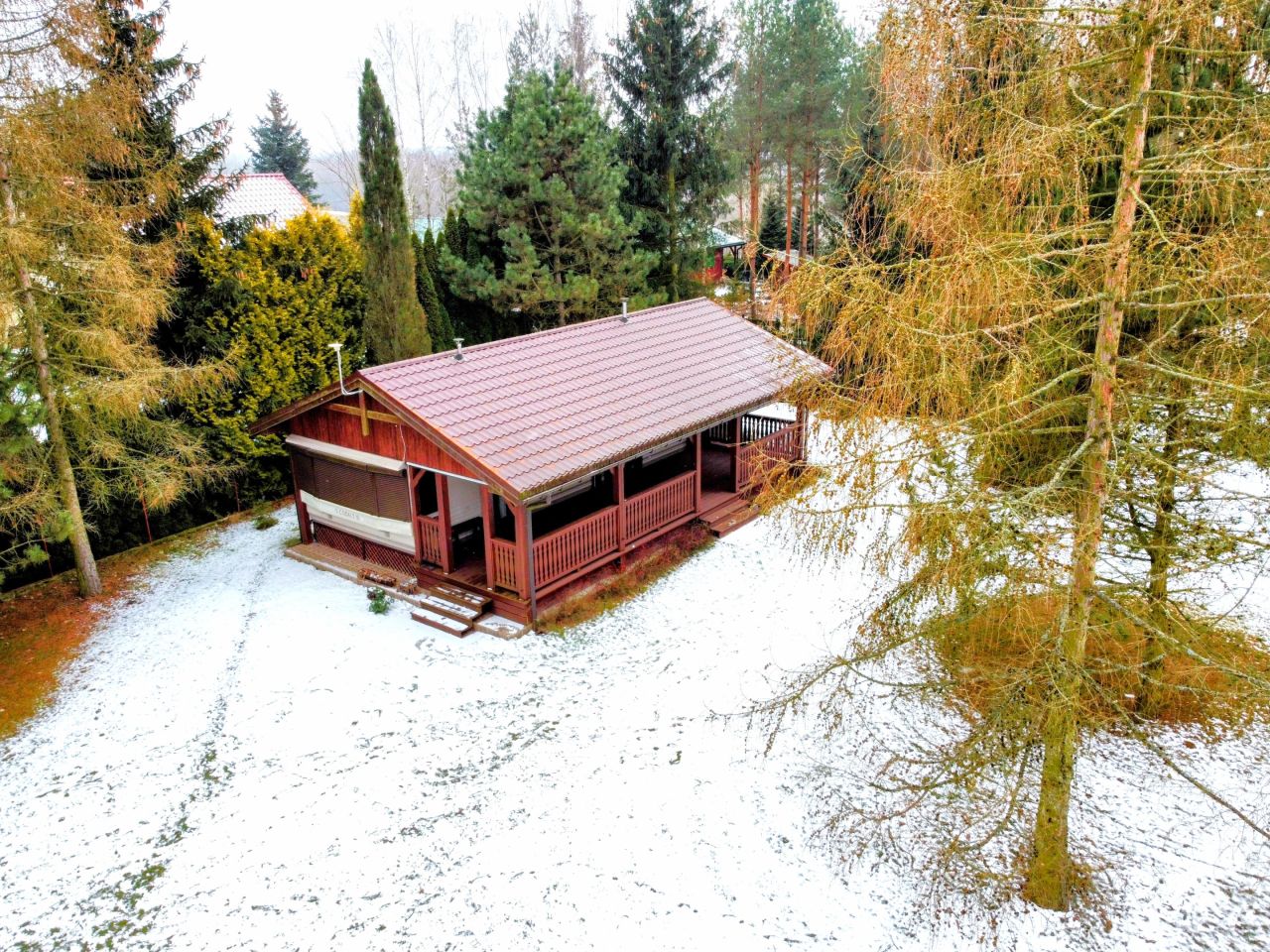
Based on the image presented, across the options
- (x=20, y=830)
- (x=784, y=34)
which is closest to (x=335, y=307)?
(x=20, y=830)

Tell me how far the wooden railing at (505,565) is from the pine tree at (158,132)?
7.56 metres

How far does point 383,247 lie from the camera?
701 inches

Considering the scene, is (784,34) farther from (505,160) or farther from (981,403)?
(981,403)

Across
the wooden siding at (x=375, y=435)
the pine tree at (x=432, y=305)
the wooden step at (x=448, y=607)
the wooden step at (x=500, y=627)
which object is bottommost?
the wooden step at (x=500, y=627)

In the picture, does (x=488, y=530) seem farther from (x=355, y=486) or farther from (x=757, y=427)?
(x=757, y=427)

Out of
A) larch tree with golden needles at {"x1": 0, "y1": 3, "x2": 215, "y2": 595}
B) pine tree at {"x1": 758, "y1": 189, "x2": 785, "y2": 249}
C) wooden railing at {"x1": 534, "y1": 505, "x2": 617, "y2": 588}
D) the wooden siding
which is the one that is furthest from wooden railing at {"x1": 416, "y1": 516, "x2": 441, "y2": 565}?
pine tree at {"x1": 758, "y1": 189, "x2": 785, "y2": 249}

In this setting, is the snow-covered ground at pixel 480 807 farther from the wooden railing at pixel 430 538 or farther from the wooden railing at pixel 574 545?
the wooden railing at pixel 430 538

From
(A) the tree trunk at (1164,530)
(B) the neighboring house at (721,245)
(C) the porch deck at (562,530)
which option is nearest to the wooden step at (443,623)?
(C) the porch deck at (562,530)

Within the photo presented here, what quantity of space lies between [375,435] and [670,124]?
52.5 ft

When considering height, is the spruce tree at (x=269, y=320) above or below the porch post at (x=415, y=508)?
above

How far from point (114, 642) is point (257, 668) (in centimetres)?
247

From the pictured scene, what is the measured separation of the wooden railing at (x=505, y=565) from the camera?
1146cm

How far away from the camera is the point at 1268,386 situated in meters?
5.04

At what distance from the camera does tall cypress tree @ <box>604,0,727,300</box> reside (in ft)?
78.2
